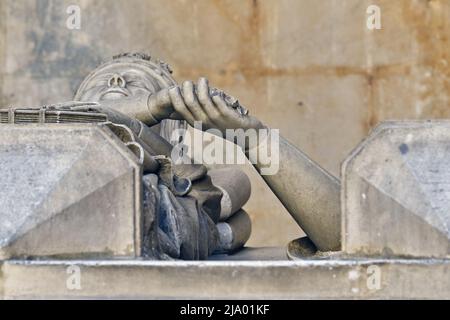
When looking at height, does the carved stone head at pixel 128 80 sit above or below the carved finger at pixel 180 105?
above

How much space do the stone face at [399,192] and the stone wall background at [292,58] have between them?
5635 mm

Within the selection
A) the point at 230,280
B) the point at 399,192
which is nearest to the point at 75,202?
the point at 230,280

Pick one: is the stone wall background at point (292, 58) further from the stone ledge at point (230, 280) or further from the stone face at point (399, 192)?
the stone ledge at point (230, 280)

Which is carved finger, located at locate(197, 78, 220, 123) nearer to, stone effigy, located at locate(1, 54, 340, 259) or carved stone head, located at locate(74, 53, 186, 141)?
stone effigy, located at locate(1, 54, 340, 259)

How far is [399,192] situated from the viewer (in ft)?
28.3

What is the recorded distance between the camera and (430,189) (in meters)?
8.64

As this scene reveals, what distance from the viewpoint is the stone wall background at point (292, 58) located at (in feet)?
47.9

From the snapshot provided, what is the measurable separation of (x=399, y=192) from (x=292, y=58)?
6.11 m

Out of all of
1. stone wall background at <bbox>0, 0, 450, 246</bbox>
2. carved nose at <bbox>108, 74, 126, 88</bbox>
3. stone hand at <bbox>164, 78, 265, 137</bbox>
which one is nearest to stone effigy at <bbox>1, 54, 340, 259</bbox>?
stone hand at <bbox>164, 78, 265, 137</bbox>

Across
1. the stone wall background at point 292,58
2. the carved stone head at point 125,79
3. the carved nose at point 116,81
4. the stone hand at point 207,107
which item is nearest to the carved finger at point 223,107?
the stone hand at point 207,107

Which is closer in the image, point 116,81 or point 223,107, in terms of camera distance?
point 223,107

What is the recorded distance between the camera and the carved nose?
10.7 m

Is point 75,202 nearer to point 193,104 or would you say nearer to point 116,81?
point 193,104

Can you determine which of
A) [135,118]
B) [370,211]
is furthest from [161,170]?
[370,211]
